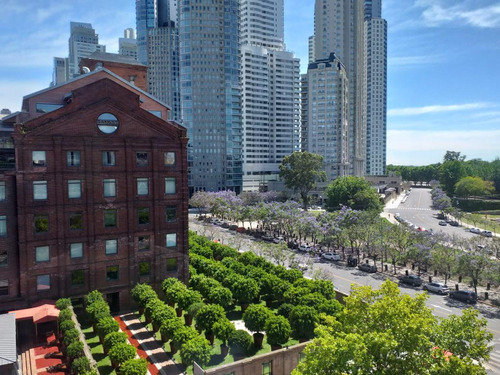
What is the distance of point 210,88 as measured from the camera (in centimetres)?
A: 14400

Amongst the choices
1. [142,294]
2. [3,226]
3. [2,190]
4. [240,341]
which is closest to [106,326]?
[142,294]

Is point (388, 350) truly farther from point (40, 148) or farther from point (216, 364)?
point (40, 148)

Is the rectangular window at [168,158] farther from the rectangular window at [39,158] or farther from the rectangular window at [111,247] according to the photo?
the rectangular window at [39,158]

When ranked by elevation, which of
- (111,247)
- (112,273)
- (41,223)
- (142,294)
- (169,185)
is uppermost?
(169,185)

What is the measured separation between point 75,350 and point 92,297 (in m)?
9.21

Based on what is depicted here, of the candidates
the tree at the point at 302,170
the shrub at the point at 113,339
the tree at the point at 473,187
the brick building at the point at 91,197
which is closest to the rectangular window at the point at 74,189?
the brick building at the point at 91,197

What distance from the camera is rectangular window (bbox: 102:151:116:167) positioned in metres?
36.8

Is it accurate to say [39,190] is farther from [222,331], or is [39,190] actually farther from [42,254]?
[222,331]

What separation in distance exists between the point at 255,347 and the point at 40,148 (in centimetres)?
2571

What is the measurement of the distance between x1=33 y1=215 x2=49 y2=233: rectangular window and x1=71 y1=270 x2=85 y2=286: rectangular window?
191 inches

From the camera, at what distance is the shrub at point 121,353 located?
24.8m

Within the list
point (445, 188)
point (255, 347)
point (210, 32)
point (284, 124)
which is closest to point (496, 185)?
point (445, 188)

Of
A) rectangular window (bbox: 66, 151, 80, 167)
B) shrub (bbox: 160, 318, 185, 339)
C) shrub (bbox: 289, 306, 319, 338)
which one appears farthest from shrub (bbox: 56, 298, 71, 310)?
shrub (bbox: 289, 306, 319, 338)

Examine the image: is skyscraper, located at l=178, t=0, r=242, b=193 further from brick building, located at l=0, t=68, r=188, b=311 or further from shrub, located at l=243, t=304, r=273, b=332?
shrub, located at l=243, t=304, r=273, b=332
